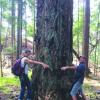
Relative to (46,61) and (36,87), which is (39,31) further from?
(36,87)

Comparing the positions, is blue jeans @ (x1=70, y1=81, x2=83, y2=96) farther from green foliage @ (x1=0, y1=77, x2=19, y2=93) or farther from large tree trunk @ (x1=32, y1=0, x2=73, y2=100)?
green foliage @ (x1=0, y1=77, x2=19, y2=93)

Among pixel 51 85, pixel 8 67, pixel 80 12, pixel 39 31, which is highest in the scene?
pixel 80 12

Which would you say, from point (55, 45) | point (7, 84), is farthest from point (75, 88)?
point (7, 84)

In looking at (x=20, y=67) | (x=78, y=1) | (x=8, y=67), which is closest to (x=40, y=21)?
(x=20, y=67)

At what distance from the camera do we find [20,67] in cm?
811

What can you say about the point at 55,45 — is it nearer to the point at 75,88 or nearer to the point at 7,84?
the point at 75,88

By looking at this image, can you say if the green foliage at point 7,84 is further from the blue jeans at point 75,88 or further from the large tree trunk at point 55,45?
the blue jeans at point 75,88

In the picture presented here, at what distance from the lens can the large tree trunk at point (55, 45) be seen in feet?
24.2

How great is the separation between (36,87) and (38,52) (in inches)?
38.6

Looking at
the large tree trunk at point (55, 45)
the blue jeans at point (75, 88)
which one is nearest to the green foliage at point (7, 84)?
the large tree trunk at point (55, 45)

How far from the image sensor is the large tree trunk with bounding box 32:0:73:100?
7.38m

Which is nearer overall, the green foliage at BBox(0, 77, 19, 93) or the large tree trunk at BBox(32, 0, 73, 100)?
the large tree trunk at BBox(32, 0, 73, 100)

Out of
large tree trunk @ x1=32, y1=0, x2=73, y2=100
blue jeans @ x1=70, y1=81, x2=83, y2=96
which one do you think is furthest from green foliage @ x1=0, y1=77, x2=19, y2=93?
blue jeans @ x1=70, y1=81, x2=83, y2=96

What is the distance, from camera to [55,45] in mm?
7406
